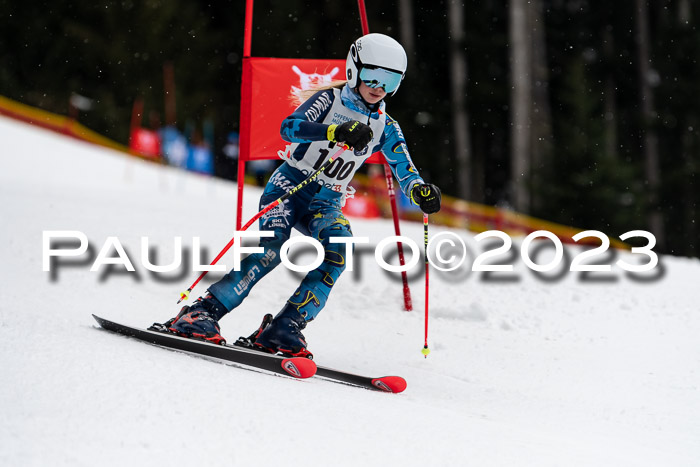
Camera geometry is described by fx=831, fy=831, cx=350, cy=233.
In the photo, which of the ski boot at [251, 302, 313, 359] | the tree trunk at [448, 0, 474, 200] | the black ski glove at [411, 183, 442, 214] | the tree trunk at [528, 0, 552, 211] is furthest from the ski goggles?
the tree trunk at [448, 0, 474, 200]

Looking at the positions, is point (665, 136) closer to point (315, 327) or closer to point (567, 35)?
point (567, 35)

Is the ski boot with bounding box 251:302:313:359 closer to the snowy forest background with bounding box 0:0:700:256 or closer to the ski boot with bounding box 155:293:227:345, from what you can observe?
the ski boot with bounding box 155:293:227:345

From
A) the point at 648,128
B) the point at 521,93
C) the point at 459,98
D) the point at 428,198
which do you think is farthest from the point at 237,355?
the point at 459,98

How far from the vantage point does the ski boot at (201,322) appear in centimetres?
421

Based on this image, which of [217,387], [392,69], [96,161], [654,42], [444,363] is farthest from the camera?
[654,42]

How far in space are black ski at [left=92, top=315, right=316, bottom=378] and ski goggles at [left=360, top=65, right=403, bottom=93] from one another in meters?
1.51

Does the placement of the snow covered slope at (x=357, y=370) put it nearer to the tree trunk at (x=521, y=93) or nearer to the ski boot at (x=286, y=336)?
the ski boot at (x=286, y=336)

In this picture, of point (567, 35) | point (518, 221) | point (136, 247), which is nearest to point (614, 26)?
point (567, 35)

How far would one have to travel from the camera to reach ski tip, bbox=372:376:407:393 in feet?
13.3

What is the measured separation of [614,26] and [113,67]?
16.9 meters

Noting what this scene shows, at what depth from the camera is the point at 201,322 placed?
424 cm

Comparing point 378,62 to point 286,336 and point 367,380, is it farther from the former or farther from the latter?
point 367,380

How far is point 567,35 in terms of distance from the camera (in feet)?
91.4

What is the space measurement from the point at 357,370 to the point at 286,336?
72 cm
